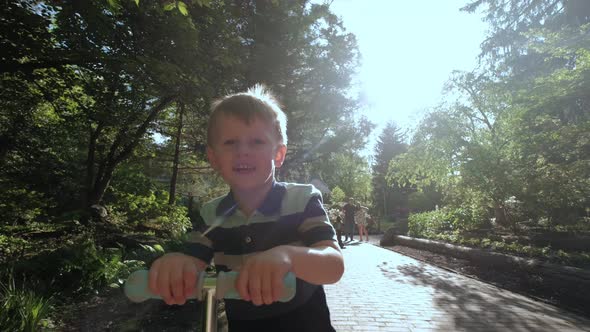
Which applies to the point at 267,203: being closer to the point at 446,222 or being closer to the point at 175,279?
the point at 175,279

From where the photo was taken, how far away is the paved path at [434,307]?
14.4ft

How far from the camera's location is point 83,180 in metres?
14.6

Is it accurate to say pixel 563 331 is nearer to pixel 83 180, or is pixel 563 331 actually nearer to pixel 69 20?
pixel 69 20

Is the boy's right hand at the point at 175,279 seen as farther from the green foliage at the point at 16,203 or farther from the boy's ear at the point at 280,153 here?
the green foliage at the point at 16,203

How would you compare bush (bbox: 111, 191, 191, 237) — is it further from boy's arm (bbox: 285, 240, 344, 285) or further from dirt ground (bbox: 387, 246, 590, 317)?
boy's arm (bbox: 285, 240, 344, 285)

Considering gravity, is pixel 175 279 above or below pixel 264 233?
below

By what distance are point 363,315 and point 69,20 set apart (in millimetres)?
6832

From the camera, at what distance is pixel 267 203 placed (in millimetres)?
1451

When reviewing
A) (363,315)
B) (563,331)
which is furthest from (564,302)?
(363,315)

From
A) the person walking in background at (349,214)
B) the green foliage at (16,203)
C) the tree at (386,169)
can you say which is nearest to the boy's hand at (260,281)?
the green foliage at (16,203)

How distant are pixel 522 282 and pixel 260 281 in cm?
774

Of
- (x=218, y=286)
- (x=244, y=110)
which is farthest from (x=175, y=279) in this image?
(x=244, y=110)

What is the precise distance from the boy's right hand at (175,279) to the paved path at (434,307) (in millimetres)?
3861

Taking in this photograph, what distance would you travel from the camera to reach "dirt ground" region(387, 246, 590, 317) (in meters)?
5.33
